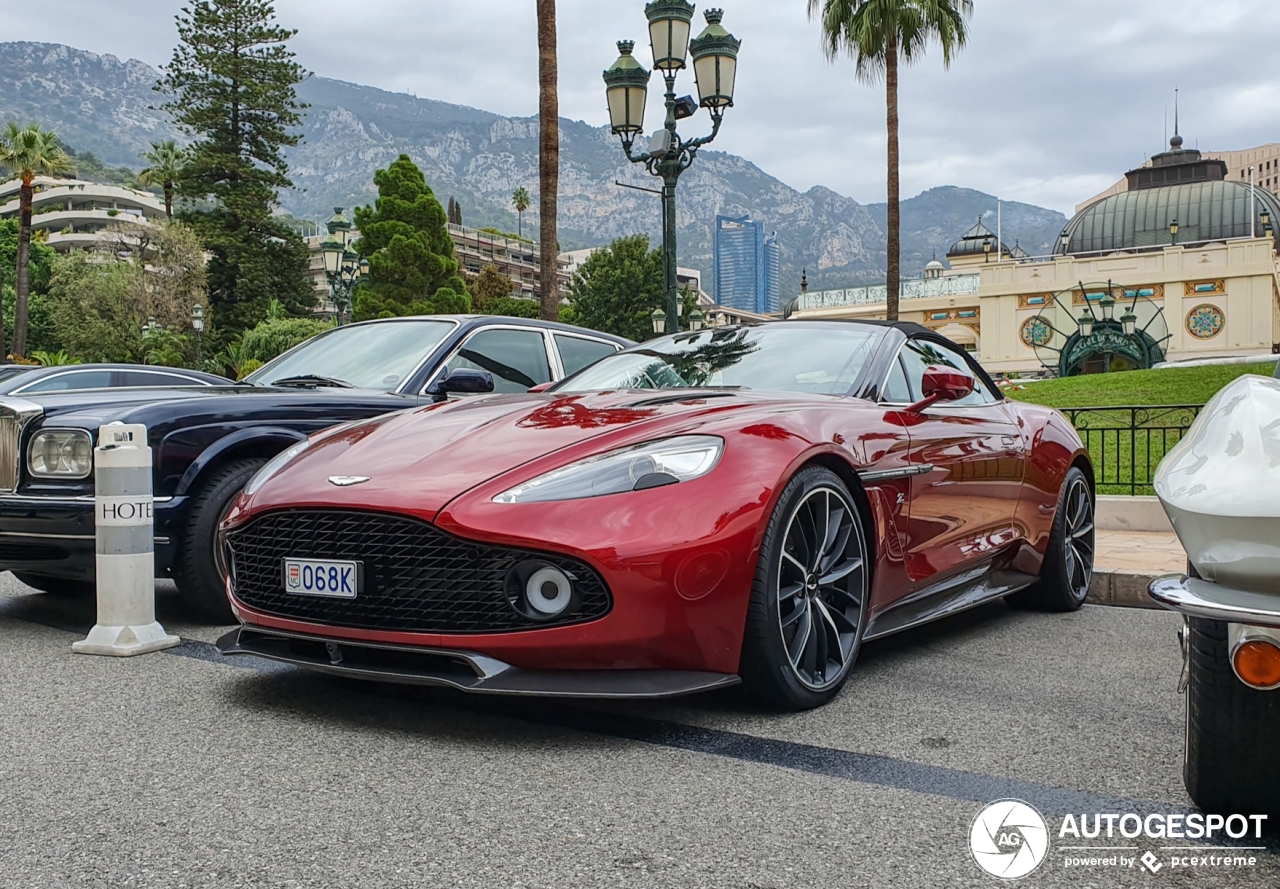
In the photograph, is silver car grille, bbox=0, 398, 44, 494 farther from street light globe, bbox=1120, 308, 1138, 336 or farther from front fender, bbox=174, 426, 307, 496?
Answer: street light globe, bbox=1120, 308, 1138, 336

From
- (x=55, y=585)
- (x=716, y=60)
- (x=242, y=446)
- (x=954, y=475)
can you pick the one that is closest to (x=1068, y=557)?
(x=954, y=475)

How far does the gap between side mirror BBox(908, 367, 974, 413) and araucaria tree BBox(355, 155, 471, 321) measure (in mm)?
45306

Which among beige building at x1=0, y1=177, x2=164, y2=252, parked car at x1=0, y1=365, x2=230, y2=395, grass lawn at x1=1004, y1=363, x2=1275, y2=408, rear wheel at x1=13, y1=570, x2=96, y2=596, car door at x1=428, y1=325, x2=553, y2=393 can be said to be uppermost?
beige building at x1=0, y1=177, x2=164, y2=252

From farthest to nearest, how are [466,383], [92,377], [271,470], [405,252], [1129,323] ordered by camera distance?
[405,252]
[1129,323]
[92,377]
[466,383]
[271,470]

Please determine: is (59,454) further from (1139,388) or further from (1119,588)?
(1139,388)

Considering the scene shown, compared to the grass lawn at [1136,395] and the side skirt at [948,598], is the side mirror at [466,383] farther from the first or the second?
the grass lawn at [1136,395]

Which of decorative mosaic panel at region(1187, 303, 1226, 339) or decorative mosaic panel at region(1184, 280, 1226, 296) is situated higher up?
decorative mosaic panel at region(1184, 280, 1226, 296)

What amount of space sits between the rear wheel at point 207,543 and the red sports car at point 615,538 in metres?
1.13

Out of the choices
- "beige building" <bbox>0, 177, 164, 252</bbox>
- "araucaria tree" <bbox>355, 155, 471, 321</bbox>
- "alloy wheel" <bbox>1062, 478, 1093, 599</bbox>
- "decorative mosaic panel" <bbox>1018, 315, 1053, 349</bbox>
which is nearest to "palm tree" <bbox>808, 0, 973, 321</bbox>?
"alloy wheel" <bbox>1062, 478, 1093, 599</bbox>

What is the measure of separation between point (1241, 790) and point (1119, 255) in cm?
7425

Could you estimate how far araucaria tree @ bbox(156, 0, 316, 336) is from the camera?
4816 centimetres

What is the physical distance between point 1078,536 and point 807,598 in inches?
114

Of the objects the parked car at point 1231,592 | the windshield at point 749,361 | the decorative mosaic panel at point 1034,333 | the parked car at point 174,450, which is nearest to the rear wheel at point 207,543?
the parked car at point 174,450

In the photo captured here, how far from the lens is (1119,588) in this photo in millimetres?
6340
